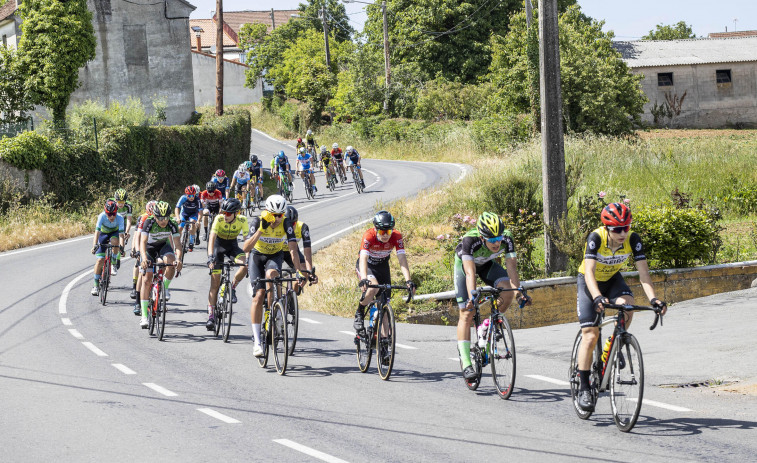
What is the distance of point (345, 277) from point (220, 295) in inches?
229

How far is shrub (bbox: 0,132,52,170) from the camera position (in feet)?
91.2

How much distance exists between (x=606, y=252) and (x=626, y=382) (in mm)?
1198

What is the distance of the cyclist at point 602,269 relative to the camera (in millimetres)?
7906

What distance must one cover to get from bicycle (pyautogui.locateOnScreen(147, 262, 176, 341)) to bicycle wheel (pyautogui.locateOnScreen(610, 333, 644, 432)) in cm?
762

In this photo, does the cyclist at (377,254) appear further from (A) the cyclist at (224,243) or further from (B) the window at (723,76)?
(B) the window at (723,76)

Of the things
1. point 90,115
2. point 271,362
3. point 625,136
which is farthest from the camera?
point 625,136

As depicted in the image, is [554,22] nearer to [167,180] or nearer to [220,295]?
[220,295]

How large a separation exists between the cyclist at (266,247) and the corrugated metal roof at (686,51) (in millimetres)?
52574

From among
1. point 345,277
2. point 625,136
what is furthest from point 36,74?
point 625,136

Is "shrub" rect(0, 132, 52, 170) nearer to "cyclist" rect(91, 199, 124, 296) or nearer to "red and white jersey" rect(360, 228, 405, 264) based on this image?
"cyclist" rect(91, 199, 124, 296)

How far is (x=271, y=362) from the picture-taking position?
11812 millimetres

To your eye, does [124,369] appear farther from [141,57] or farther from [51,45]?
[141,57]

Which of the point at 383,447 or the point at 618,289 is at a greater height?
the point at 618,289

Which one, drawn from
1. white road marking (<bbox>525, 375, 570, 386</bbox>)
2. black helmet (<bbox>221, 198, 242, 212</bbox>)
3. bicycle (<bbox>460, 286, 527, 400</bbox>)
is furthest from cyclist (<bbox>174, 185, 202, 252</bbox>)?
bicycle (<bbox>460, 286, 527, 400</bbox>)
